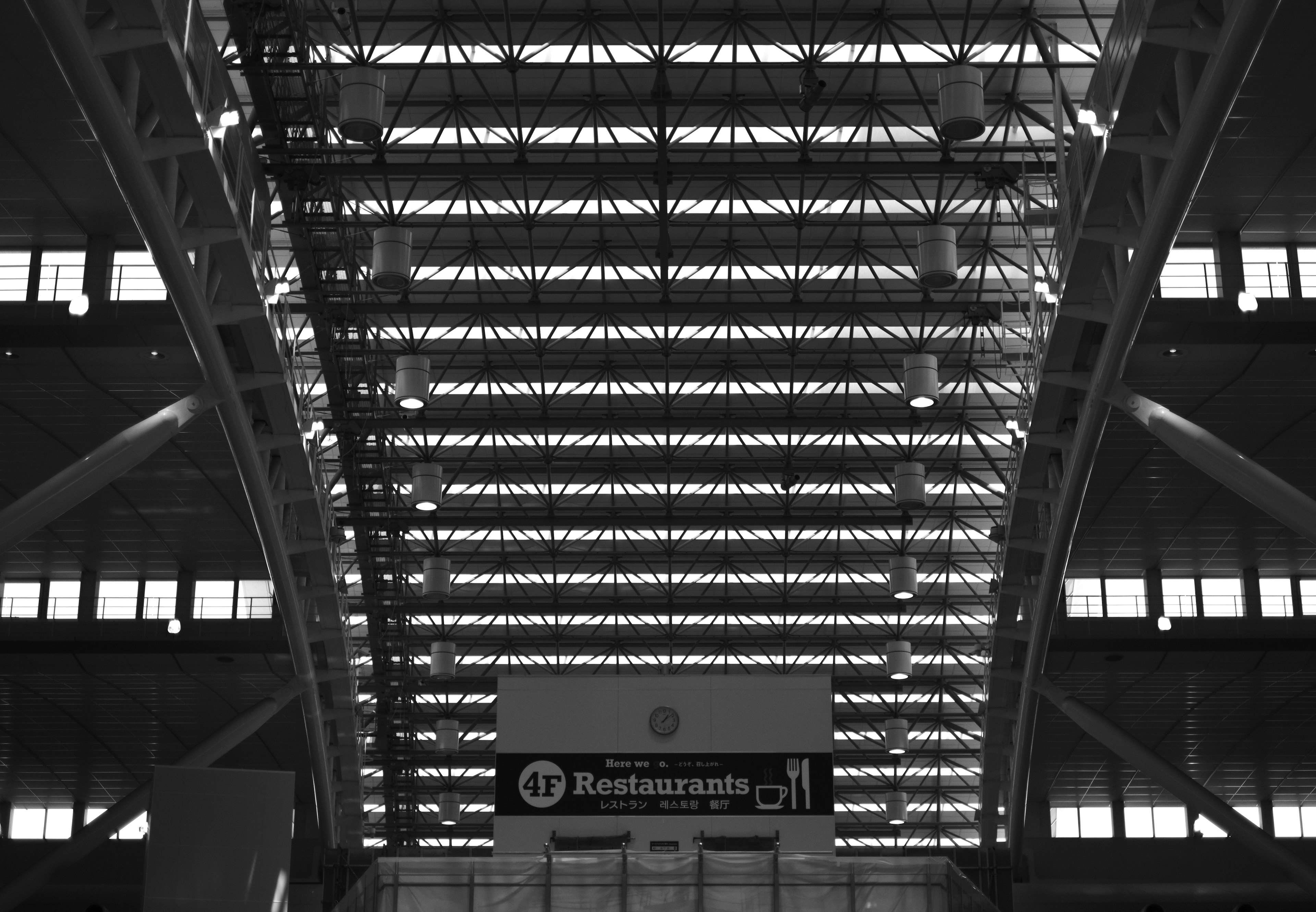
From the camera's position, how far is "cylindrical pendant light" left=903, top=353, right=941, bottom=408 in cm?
4084

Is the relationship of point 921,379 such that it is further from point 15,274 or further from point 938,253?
point 15,274

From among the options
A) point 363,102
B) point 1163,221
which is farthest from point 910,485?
point 363,102

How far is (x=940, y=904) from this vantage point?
39.9 m

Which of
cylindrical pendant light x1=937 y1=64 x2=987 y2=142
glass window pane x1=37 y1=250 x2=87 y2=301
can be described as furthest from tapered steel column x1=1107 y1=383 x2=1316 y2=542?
glass window pane x1=37 y1=250 x2=87 y2=301

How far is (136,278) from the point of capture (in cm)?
4088

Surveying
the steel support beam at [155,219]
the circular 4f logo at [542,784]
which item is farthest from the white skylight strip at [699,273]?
the circular 4f logo at [542,784]

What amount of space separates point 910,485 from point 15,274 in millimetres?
26132

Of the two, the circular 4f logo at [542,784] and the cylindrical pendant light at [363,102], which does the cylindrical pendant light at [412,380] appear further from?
the circular 4f logo at [542,784]

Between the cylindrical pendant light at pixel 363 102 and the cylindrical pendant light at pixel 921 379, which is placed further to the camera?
the cylindrical pendant light at pixel 921 379

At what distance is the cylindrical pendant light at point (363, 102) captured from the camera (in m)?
29.7

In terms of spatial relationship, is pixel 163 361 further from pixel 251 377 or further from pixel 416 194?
pixel 416 194

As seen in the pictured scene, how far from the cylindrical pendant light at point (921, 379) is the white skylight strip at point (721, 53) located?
7694mm

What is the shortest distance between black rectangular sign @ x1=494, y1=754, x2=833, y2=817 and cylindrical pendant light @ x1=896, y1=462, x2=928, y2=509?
939cm

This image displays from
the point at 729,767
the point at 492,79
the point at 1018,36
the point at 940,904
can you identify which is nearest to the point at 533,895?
the point at 729,767
